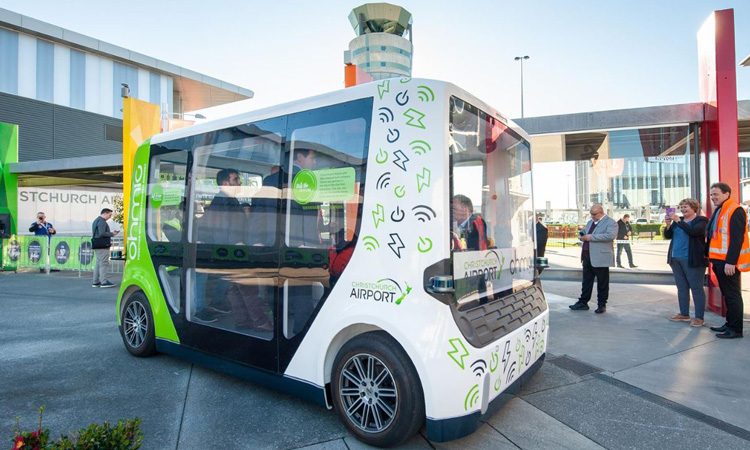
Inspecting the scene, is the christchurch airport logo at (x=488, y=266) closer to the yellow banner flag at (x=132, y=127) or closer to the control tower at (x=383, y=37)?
the yellow banner flag at (x=132, y=127)

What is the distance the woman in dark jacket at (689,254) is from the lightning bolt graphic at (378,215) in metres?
5.23

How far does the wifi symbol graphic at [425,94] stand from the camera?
2842 millimetres

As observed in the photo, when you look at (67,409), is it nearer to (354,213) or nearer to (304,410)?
(304,410)

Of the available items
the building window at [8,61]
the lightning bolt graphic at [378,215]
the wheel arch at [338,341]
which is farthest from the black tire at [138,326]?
the building window at [8,61]

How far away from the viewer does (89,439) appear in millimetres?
1983

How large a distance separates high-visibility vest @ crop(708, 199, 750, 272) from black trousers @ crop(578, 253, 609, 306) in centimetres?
Answer: 164

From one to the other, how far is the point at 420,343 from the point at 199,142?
295 centimetres

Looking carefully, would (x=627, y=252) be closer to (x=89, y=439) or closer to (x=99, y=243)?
(x=89, y=439)

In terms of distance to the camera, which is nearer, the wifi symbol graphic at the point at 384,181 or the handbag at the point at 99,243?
the wifi symbol graphic at the point at 384,181

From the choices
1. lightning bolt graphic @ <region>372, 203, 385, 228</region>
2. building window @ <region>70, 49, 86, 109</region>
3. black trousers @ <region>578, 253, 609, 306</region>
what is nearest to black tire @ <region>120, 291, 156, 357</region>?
lightning bolt graphic @ <region>372, 203, 385, 228</region>

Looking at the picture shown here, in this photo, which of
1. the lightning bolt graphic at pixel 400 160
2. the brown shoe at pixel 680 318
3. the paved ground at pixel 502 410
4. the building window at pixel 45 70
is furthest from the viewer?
the building window at pixel 45 70

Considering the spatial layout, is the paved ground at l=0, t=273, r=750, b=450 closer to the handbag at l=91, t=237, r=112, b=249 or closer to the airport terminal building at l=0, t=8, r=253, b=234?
the handbag at l=91, t=237, r=112, b=249

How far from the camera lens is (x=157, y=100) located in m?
31.8

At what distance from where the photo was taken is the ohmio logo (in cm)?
489
